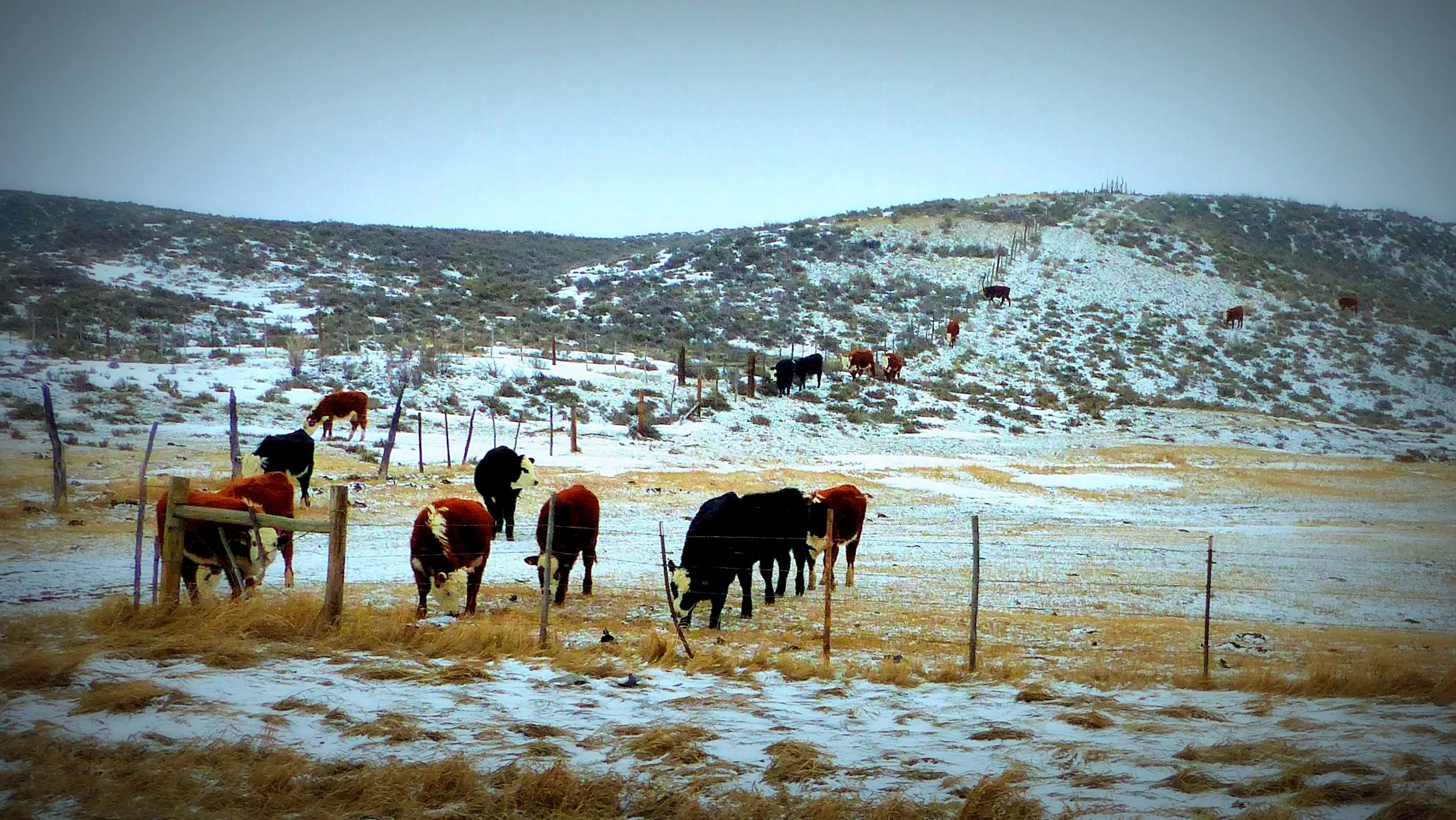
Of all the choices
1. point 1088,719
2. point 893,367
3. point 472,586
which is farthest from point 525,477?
point 893,367

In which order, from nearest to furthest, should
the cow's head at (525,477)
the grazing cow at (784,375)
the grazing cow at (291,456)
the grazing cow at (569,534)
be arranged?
the grazing cow at (569,534)
the cow's head at (525,477)
the grazing cow at (291,456)
the grazing cow at (784,375)

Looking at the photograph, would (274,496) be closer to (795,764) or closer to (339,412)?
(795,764)

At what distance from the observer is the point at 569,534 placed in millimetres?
11578

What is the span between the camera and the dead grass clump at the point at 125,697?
6742 millimetres

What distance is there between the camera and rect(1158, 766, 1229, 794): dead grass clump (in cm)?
591

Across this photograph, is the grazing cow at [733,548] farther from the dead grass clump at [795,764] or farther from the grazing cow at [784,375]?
the grazing cow at [784,375]

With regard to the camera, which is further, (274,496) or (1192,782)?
(274,496)

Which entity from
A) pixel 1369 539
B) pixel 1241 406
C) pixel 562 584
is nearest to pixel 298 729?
pixel 562 584

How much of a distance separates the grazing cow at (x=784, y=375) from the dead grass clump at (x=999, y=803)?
33.4 meters

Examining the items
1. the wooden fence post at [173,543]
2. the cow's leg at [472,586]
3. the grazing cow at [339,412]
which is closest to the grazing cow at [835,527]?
the cow's leg at [472,586]

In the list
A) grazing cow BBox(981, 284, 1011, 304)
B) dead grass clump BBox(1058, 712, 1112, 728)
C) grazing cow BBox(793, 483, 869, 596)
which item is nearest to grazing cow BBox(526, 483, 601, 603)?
grazing cow BBox(793, 483, 869, 596)

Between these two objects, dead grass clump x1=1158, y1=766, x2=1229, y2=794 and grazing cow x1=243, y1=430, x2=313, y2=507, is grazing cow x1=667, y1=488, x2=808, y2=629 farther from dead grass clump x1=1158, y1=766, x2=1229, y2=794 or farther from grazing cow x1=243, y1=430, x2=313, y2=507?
grazing cow x1=243, y1=430, x2=313, y2=507

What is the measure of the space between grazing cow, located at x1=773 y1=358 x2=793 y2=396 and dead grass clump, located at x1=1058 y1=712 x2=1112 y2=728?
31820 mm

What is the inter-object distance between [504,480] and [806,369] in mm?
25512
